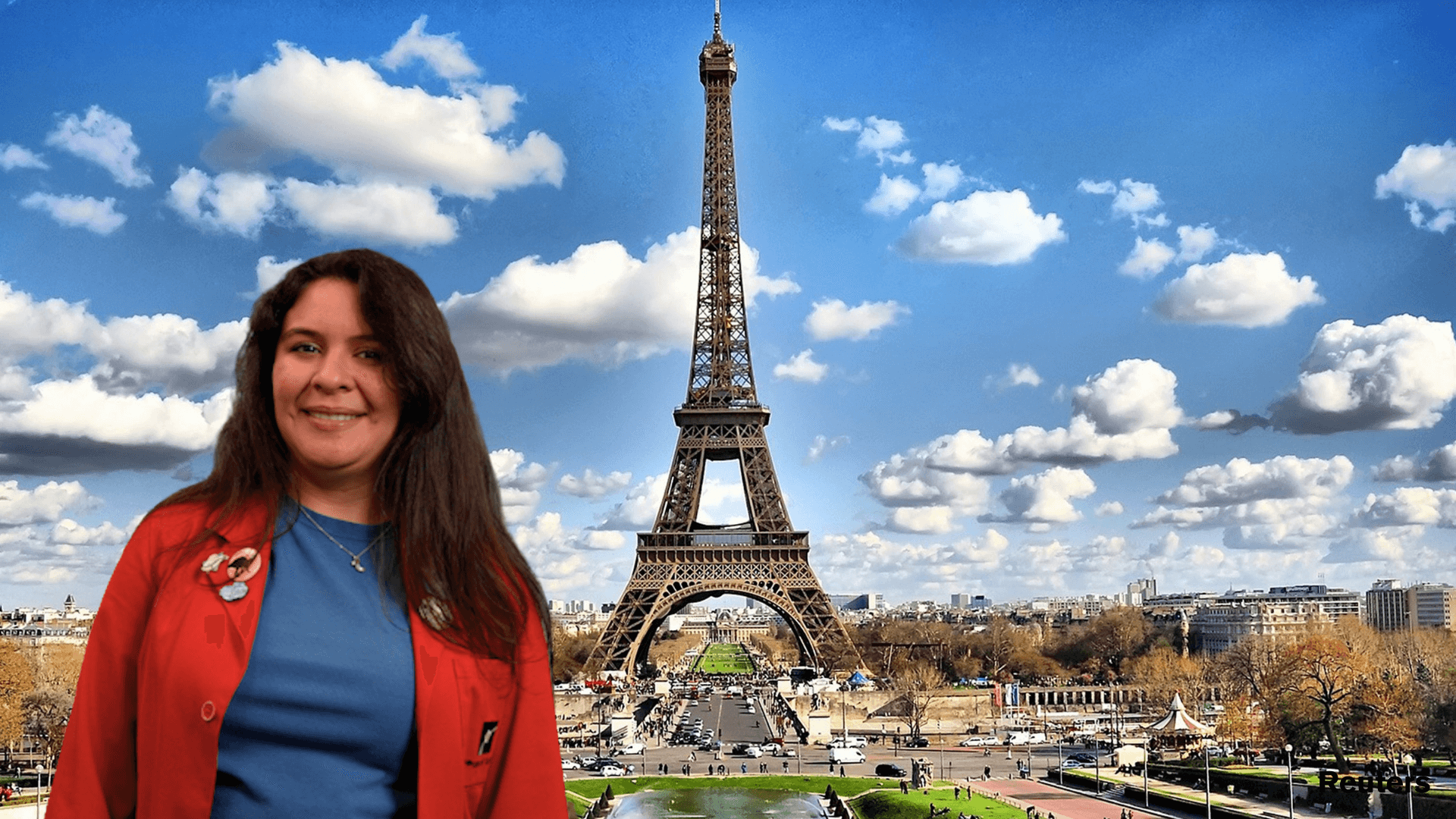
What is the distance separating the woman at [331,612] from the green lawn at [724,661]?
106m

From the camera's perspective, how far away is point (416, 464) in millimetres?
3229

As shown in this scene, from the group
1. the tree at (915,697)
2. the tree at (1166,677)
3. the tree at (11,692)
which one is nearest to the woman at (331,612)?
the tree at (11,692)

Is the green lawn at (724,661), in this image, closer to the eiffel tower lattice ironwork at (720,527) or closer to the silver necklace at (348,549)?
the eiffel tower lattice ironwork at (720,527)

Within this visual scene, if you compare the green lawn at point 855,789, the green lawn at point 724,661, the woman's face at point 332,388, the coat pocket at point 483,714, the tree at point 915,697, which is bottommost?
the green lawn at point 724,661

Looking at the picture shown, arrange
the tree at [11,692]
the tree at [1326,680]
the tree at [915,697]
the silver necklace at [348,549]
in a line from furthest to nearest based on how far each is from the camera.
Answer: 1. the tree at [915,697]
2. the tree at [11,692]
3. the tree at [1326,680]
4. the silver necklace at [348,549]

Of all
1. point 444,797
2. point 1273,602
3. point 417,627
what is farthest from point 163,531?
point 1273,602

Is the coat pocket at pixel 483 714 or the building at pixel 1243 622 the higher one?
the coat pocket at pixel 483 714

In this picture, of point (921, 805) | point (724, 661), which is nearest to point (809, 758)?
point (921, 805)

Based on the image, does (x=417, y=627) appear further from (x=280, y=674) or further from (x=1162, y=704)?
(x=1162, y=704)

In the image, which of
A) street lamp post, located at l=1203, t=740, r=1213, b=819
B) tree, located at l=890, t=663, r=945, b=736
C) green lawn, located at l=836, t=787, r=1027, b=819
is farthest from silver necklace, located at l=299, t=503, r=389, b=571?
tree, located at l=890, t=663, r=945, b=736

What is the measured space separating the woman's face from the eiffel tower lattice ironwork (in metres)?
61.8

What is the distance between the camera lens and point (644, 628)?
6475 centimetres

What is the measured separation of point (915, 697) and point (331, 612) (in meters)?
61.2

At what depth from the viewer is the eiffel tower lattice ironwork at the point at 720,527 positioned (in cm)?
6531
